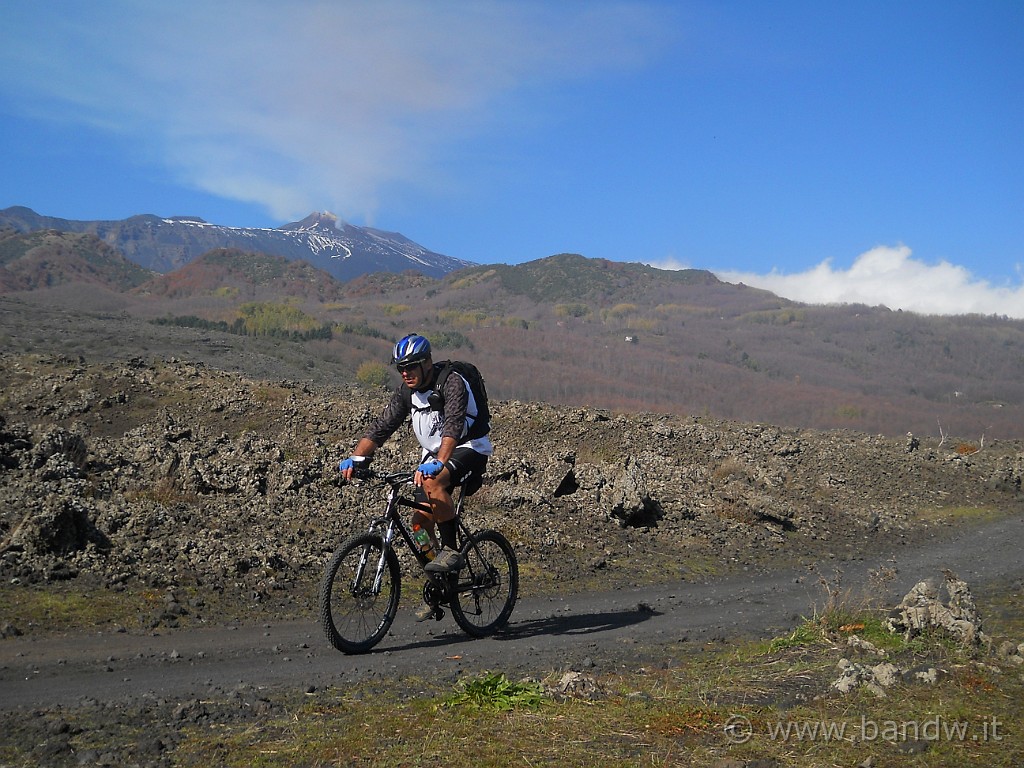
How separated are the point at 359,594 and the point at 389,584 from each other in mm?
340

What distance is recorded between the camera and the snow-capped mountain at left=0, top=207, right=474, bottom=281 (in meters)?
125

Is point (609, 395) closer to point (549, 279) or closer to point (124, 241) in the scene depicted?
point (549, 279)

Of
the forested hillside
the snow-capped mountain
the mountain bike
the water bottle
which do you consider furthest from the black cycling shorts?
the snow-capped mountain

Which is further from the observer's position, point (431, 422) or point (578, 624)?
point (578, 624)

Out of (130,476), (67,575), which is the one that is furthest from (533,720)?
(130,476)

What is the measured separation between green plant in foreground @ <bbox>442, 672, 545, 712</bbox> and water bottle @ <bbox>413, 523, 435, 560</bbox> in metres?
1.88

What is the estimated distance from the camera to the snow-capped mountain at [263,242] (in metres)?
125

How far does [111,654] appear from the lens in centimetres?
575

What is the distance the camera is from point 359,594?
591cm

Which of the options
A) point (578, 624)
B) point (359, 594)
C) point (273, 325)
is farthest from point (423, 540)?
point (273, 325)

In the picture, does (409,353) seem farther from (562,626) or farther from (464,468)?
(562,626)

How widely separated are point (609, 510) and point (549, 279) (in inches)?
3924

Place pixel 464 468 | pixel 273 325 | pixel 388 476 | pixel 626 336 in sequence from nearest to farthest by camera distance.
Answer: pixel 388 476
pixel 464 468
pixel 273 325
pixel 626 336

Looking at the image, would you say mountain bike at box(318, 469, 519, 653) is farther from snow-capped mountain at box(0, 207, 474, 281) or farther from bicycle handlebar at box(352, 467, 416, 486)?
snow-capped mountain at box(0, 207, 474, 281)
